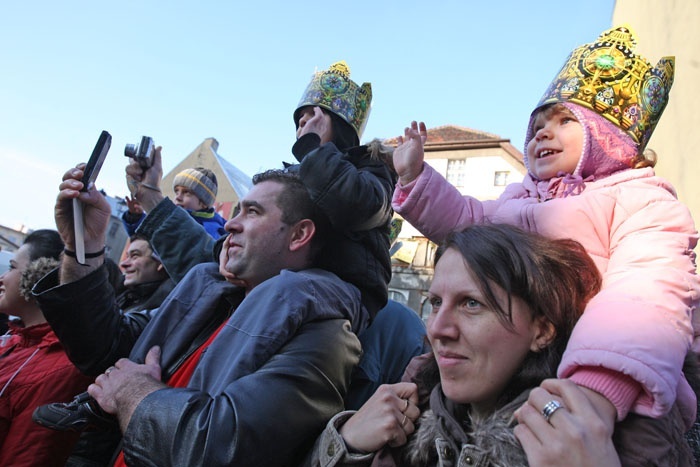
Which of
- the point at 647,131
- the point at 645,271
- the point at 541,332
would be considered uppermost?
the point at 647,131

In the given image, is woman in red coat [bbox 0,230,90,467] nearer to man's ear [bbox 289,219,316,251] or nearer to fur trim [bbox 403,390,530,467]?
man's ear [bbox 289,219,316,251]

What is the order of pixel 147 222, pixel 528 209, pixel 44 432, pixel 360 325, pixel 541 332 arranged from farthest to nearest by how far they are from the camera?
pixel 147 222
pixel 44 432
pixel 360 325
pixel 528 209
pixel 541 332

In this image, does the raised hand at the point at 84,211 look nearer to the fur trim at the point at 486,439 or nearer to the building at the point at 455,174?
the fur trim at the point at 486,439

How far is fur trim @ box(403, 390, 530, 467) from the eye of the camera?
1148 millimetres

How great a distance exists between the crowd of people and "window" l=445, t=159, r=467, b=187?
23746mm

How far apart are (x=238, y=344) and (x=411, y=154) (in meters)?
0.98

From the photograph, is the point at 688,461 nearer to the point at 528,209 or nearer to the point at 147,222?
the point at 528,209

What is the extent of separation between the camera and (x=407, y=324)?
2814 mm

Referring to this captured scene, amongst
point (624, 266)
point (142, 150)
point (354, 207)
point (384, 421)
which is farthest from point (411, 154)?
point (142, 150)

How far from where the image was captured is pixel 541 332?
4.48ft

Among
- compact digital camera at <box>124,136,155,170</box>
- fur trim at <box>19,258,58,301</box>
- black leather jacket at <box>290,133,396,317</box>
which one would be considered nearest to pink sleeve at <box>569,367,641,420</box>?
black leather jacket at <box>290,133,396,317</box>

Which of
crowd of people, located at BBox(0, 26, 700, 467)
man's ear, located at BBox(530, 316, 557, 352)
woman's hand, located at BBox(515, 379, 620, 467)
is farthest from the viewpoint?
man's ear, located at BBox(530, 316, 557, 352)

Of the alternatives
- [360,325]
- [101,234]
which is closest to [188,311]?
[101,234]

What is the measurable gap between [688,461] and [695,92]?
4.53 metres
